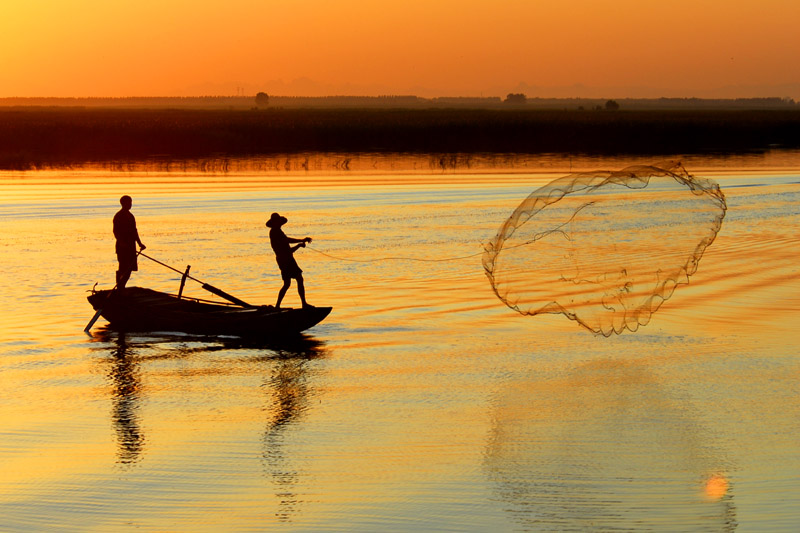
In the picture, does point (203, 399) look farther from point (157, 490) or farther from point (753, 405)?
point (753, 405)

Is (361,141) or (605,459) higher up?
(361,141)

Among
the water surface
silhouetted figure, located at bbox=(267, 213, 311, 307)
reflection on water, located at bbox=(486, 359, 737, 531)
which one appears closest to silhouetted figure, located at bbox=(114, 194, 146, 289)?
the water surface

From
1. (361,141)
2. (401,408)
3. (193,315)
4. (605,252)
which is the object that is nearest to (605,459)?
(401,408)

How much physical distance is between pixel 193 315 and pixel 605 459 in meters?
8.58

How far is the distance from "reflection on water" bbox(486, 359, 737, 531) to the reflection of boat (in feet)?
15.0

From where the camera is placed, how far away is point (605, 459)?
10.9m

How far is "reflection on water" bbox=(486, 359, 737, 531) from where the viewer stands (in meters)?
9.41

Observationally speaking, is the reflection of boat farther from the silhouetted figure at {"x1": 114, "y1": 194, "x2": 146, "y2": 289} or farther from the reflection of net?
the reflection of net

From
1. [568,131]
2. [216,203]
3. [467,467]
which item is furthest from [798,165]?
[467,467]

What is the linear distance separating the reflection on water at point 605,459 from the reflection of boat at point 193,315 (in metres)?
4.58

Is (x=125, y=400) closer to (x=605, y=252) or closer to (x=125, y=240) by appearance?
(x=125, y=240)

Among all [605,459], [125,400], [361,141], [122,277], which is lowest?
[125,400]

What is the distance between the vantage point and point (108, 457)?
11.2 metres

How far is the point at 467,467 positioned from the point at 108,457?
3747 millimetres
